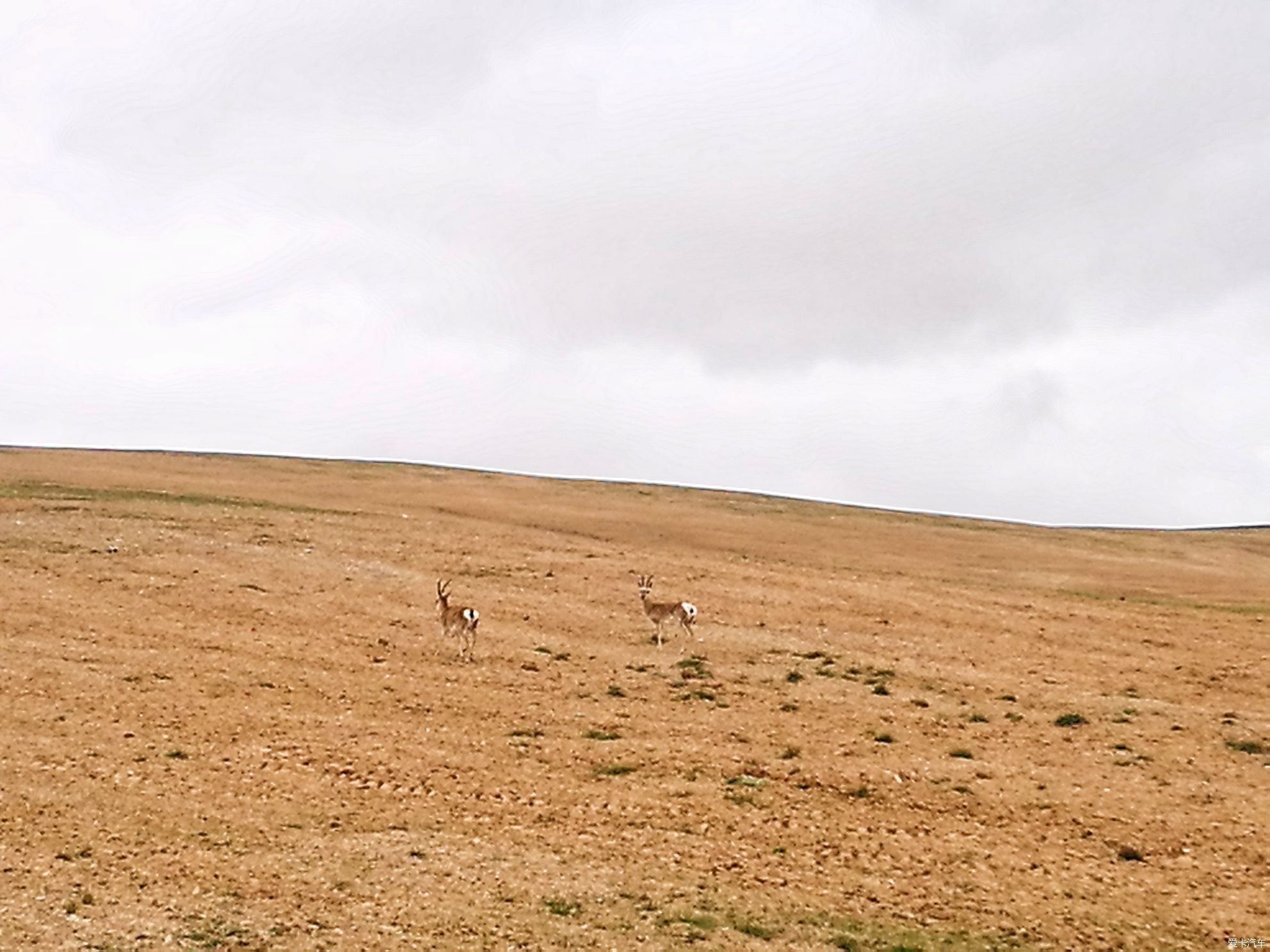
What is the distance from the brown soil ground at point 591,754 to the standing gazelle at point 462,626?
368 millimetres

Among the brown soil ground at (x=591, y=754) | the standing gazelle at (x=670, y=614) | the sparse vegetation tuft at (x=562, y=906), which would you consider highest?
the standing gazelle at (x=670, y=614)

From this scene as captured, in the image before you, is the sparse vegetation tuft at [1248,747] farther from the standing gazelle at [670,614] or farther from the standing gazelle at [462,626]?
the standing gazelle at [462,626]

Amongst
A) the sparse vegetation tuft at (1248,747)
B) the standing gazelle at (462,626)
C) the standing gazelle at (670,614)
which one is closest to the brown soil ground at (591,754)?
the sparse vegetation tuft at (1248,747)

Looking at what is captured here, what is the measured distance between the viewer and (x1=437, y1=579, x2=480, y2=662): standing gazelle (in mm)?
26625

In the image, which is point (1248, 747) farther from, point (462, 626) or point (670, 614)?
point (462, 626)

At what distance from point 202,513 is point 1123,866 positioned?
117 feet

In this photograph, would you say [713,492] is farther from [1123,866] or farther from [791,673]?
[1123,866]

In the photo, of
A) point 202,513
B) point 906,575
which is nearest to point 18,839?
point 202,513

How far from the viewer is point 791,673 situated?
26.5 metres

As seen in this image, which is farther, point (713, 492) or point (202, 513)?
point (713, 492)

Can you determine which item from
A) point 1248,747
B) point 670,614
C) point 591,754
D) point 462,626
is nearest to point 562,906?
point 591,754

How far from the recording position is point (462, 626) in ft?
→ 88.4

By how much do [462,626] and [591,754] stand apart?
736 cm

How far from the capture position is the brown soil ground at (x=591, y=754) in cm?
1447
